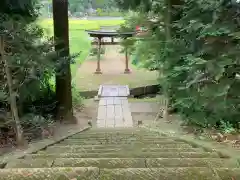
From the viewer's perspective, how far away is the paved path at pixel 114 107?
20.5 ft

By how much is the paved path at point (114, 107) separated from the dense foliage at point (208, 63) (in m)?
1.40

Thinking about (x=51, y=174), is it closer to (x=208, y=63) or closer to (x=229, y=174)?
(x=229, y=174)

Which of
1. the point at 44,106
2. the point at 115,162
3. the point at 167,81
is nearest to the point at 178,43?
the point at 167,81

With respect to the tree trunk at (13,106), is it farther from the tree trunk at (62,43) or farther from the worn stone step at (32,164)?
the worn stone step at (32,164)

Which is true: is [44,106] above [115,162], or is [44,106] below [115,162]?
below

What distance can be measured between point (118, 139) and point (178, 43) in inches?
72.4

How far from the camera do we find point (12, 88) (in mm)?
4125

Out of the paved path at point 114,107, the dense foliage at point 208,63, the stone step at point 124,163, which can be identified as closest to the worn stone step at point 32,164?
the stone step at point 124,163

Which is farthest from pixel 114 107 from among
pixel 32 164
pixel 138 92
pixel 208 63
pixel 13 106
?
pixel 32 164

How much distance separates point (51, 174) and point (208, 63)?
294cm

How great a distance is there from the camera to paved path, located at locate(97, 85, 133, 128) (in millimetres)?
6250

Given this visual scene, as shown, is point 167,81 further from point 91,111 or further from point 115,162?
point 115,162

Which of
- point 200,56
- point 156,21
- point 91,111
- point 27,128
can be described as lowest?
point 91,111

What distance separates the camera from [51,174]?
75.7 inches
